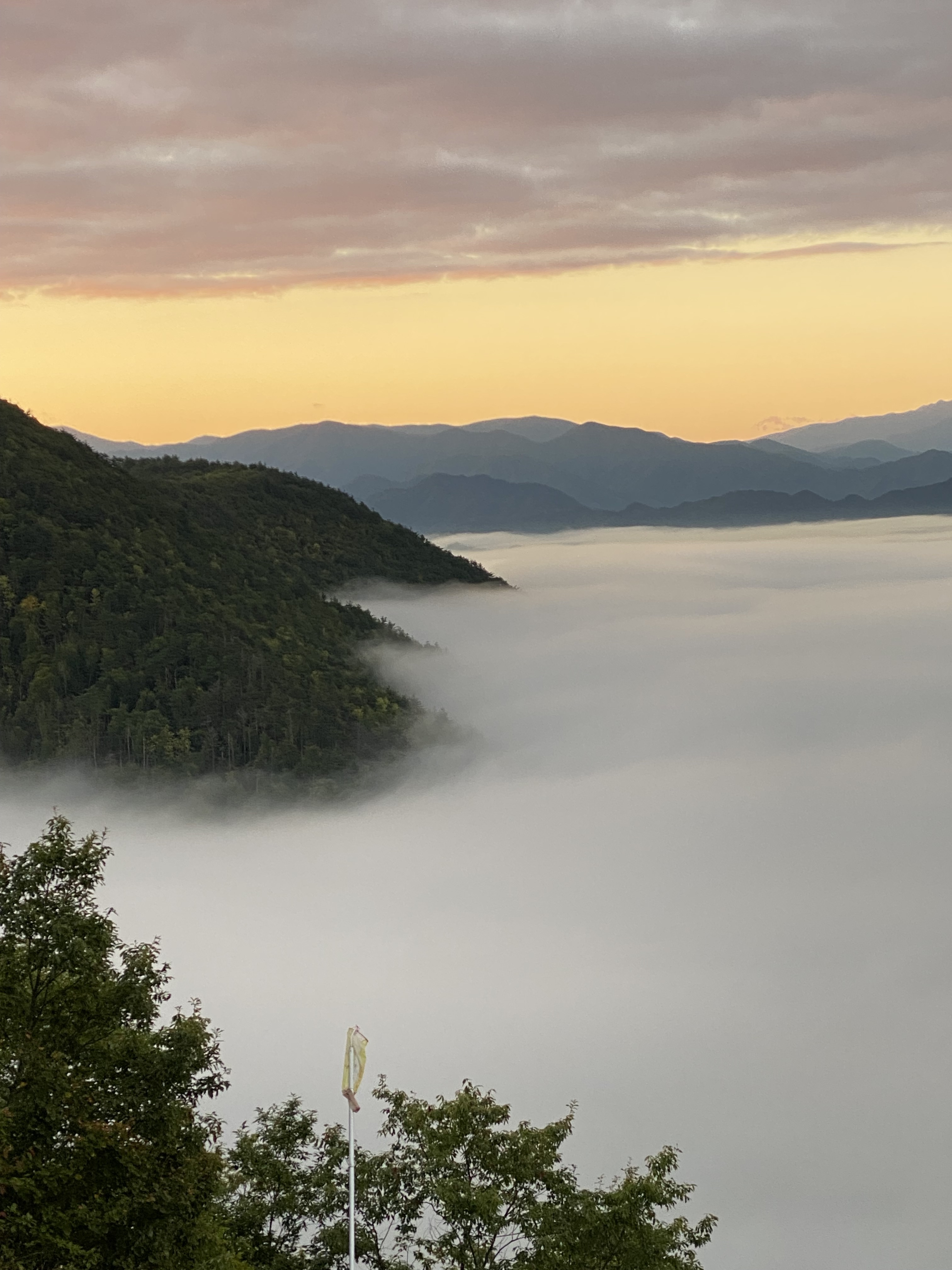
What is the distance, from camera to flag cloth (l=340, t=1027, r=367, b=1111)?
29.4 m

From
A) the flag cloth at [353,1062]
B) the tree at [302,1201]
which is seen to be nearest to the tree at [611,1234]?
the tree at [302,1201]

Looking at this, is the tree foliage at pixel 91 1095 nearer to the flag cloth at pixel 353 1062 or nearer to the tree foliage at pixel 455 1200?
the tree foliage at pixel 455 1200

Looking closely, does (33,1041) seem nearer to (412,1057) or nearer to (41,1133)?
(41,1133)

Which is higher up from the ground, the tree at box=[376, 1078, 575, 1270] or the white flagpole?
the white flagpole

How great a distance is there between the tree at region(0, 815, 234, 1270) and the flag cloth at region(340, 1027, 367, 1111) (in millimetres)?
3149

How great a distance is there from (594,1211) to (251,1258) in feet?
31.8

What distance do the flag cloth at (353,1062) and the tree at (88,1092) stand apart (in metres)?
3.15

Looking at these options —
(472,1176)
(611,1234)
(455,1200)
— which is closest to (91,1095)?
(455,1200)

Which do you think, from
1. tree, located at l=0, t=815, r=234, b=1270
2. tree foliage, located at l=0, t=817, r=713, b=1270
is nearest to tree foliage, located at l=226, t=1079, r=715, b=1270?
tree foliage, located at l=0, t=817, r=713, b=1270

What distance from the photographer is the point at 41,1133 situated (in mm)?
25453

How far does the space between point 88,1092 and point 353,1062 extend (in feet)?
20.1

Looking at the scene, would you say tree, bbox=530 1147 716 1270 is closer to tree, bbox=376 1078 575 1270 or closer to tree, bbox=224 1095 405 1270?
tree, bbox=376 1078 575 1270

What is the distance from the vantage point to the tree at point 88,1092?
984 inches

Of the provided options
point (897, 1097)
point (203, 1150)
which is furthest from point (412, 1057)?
point (203, 1150)
